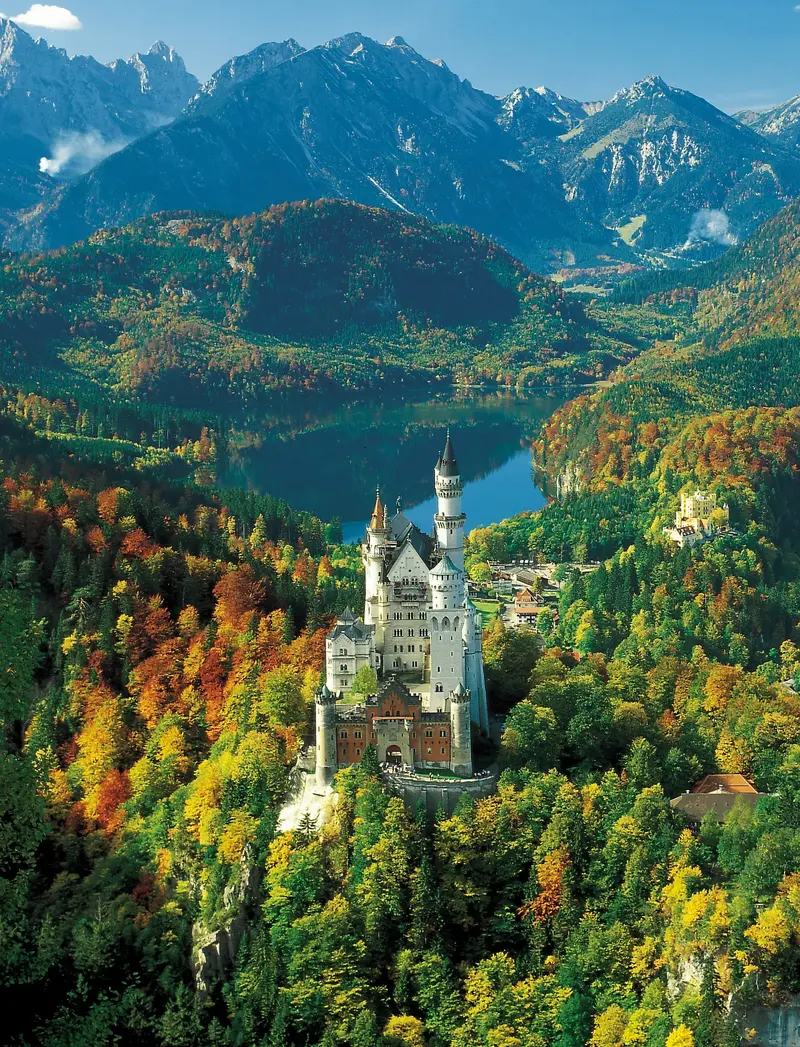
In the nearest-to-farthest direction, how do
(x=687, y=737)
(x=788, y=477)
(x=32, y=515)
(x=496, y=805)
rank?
(x=496, y=805)
(x=687, y=737)
(x=32, y=515)
(x=788, y=477)

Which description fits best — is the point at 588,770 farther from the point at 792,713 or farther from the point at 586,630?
the point at 586,630

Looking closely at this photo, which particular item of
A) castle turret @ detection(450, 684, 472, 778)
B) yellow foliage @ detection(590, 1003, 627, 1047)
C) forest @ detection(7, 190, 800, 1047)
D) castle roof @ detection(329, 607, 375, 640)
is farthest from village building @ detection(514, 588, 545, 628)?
yellow foliage @ detection(590, 1003, 627, 1047)

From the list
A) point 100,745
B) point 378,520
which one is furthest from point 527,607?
point 100,745

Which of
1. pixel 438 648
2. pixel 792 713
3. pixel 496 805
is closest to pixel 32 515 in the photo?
pixel 438 648

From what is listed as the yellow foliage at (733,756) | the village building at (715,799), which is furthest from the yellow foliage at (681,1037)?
the yellow foliage at (733,756)

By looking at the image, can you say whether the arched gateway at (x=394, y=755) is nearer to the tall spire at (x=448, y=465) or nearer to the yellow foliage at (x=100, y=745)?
the tall spire at (x=448, y=465)

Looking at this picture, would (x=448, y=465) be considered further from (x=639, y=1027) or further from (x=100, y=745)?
(x=639, y=1027)

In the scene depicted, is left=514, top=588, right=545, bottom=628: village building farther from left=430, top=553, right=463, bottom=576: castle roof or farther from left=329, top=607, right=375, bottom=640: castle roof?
left=430, top=553, right=463, bottom=576: castle roof
